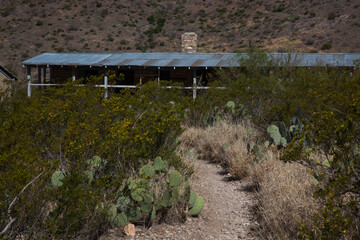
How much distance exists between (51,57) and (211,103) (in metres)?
13.4

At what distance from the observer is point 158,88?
10.8m

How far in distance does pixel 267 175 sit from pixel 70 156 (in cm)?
328

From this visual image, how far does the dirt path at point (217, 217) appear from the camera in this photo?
14.9ft

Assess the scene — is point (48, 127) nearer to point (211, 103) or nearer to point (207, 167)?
point (207, 167)

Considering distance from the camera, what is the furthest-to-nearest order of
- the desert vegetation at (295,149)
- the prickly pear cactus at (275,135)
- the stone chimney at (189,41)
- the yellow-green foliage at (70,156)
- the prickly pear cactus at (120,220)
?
the stone chimney at (189,41), the prickly pear cactus at (275,135), the prickly pear cactus at (120,220), the desert vegetation at (295,149), the yellow-green foliage at (70,156)

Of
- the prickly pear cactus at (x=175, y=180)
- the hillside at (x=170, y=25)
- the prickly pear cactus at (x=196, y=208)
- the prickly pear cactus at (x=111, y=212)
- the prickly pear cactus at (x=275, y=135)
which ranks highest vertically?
the hillside at (x=170, y=25)

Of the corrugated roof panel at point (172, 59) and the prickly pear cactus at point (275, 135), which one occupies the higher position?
the corrugated roof panel at point (172, 59)

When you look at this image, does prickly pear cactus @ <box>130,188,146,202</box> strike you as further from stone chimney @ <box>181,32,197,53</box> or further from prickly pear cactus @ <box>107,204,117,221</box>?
stone chimney @ <box>181,32,197,53</box>

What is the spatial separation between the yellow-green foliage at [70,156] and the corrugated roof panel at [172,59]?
10821 mm

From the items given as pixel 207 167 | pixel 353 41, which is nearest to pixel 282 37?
pixel 353 41

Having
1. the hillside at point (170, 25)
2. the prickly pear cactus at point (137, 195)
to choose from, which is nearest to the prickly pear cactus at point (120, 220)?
the prickly pear cactus at point (137, 195)

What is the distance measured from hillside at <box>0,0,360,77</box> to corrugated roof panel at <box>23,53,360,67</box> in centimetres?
1523

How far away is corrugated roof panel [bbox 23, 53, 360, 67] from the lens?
56.0 ft

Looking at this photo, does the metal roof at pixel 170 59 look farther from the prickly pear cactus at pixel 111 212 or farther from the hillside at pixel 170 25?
the hillside at pixel 170 25
